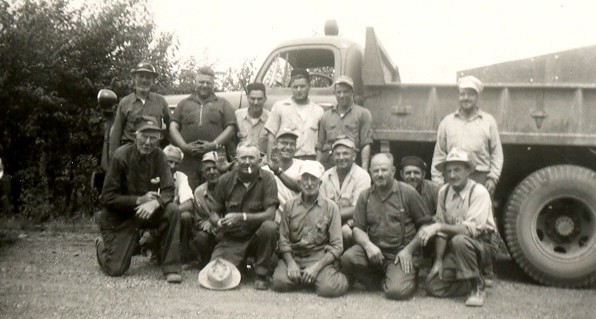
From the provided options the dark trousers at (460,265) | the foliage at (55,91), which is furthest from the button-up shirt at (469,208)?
the foliage at (55,91)

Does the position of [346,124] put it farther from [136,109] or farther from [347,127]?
[136,109]

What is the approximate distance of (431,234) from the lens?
5.07 m

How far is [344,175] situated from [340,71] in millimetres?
1382

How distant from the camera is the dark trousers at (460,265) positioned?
5000 mm

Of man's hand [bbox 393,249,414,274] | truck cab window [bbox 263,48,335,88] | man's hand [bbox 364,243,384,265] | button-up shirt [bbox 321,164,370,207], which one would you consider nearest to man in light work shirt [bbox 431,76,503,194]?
button-up shirt [bbox 321,164,370,207]

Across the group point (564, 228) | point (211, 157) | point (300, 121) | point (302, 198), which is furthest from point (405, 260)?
point (211, 157)

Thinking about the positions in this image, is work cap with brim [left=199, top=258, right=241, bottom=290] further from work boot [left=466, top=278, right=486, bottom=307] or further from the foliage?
the foliage

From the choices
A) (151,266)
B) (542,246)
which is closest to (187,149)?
(151,266)

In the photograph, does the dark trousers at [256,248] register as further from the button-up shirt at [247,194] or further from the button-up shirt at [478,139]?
the button-up shirt at [478,139]

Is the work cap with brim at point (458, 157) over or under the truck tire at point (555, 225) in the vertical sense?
over

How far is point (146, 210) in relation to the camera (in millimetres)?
5680

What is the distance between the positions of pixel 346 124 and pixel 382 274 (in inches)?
53.3

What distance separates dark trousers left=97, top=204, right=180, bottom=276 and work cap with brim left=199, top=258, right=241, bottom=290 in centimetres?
35

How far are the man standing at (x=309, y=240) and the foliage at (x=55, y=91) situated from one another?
18.3ft
